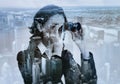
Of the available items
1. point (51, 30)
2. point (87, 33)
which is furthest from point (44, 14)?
point (87, 33)

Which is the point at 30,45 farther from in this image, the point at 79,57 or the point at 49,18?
the point at 79,57

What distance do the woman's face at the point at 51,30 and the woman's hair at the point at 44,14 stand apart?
0.02m

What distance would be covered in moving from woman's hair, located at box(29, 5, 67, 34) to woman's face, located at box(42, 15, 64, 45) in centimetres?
2

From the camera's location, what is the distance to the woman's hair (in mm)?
1875

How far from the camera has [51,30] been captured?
1.88 meters

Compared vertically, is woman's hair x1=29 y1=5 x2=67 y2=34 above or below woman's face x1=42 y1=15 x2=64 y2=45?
above

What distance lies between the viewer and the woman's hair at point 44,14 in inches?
73.8

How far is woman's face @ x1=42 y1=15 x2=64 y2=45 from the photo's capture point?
1.88 metres

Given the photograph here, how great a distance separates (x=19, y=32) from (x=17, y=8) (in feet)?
0.52

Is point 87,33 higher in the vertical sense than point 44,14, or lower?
lower

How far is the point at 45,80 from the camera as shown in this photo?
191cm

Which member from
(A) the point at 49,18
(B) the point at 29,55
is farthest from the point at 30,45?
(A) the point at 49,18

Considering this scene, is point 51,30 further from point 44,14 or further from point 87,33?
point 87,33

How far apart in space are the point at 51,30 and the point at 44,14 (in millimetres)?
114
